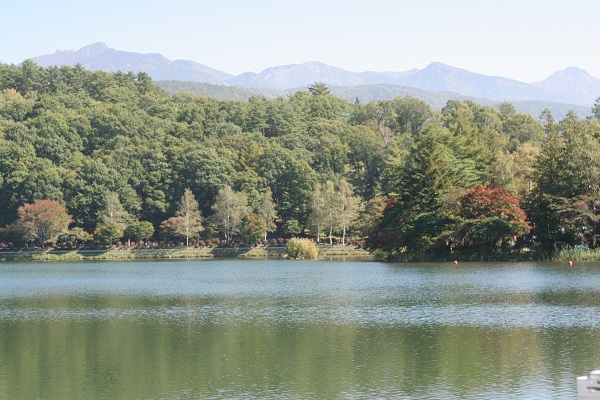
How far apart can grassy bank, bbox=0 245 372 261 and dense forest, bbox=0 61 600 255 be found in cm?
217

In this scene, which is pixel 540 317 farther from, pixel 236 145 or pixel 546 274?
pixel 236 145

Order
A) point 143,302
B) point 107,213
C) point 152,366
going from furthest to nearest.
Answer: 1. point 107,213
2. point 143,302
3. point 152,366

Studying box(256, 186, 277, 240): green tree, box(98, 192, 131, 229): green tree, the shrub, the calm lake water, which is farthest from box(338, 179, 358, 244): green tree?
the calm lake water

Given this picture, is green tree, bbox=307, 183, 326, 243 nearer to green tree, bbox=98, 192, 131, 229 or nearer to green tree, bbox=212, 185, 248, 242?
green tree, bbox=212, 185, 248, 242

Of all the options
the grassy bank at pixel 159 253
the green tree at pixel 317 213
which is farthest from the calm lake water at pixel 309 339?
the green tree at pixel 317 213

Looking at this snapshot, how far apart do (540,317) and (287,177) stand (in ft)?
268

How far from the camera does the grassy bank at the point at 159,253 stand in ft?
300

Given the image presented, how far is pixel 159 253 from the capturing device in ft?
313

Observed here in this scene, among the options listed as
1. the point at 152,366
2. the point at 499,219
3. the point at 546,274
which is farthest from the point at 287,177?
the point at 152,366

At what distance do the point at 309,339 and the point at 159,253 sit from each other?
240ft

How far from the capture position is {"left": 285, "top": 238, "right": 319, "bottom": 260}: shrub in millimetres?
78562

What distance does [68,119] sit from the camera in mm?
128250

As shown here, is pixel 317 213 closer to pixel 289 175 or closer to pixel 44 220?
pixel 289 175

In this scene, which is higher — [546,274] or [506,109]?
[506,109]
